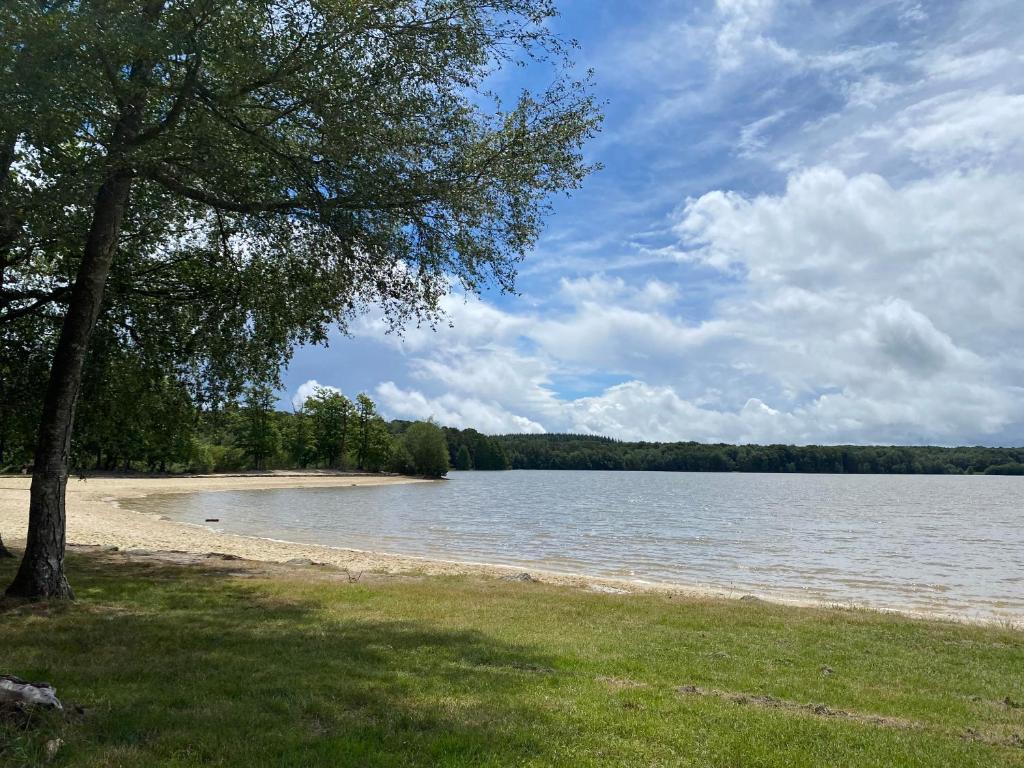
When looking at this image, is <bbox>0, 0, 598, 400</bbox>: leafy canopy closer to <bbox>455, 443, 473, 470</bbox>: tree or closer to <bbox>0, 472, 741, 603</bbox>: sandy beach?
<bbox>0, 472, 741, 603</bbox>: sandy beach

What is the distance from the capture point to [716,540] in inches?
1344

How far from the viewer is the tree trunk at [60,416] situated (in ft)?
32.4

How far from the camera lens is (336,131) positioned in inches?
360

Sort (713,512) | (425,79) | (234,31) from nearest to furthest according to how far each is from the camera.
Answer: (234,31)
(425,79)
(713,512)

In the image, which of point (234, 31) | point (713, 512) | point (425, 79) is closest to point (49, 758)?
point (234, 31)

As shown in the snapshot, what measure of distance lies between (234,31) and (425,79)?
2488 mm

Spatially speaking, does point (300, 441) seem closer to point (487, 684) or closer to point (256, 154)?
point (256, 154)

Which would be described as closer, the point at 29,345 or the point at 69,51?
the point at 69,51

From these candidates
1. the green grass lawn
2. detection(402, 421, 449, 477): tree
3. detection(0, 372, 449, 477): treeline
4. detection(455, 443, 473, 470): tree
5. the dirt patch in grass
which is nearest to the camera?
the green grass lawn

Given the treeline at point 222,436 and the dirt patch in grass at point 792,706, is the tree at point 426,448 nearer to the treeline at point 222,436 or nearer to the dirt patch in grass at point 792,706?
the treeline at point 222,436

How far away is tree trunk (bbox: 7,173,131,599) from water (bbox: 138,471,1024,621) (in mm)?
15760

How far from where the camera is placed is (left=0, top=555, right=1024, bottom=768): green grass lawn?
16.4 ft

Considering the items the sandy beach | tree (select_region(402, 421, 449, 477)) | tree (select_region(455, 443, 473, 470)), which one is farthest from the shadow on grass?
tree (select_region(455, 443, 473, 470))

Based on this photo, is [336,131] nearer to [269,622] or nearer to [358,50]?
[358,50]
